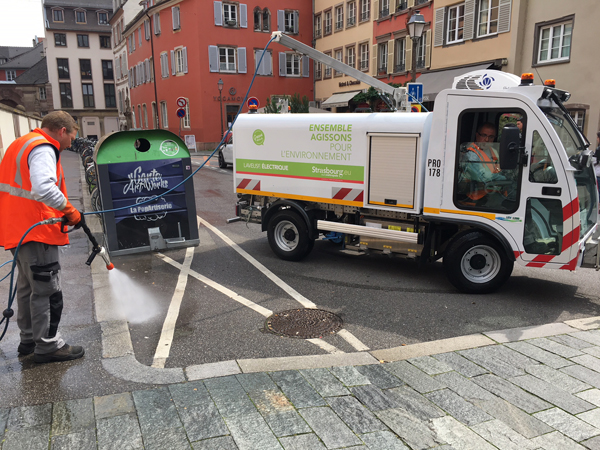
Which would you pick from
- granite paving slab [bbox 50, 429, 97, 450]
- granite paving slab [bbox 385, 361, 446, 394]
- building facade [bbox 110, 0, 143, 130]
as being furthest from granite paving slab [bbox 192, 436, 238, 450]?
building facade [bbox 110, 0, 143, 130]

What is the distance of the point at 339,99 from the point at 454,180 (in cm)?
2926

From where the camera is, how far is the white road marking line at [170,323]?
4426mm

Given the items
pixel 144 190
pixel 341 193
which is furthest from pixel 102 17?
pixel 341 193

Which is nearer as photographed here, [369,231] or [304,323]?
[304,323]

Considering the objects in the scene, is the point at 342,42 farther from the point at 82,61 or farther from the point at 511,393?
the point at 82,61

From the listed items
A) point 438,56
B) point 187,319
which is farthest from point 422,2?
point 187,319

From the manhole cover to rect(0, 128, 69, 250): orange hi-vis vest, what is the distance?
90.9 inches

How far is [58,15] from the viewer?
67938mm

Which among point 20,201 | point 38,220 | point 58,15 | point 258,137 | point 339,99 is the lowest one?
point 38,220

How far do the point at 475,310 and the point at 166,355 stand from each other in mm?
3413

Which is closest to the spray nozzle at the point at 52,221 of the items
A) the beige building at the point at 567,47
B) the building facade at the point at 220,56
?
the beige building at the point at 567,47

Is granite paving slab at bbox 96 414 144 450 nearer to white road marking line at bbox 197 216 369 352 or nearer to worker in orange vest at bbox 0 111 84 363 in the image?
worker in orange vest at bbox 0 111 84 363

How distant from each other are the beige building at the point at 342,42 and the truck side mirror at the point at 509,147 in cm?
2799

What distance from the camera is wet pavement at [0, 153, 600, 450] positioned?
10.3ft
